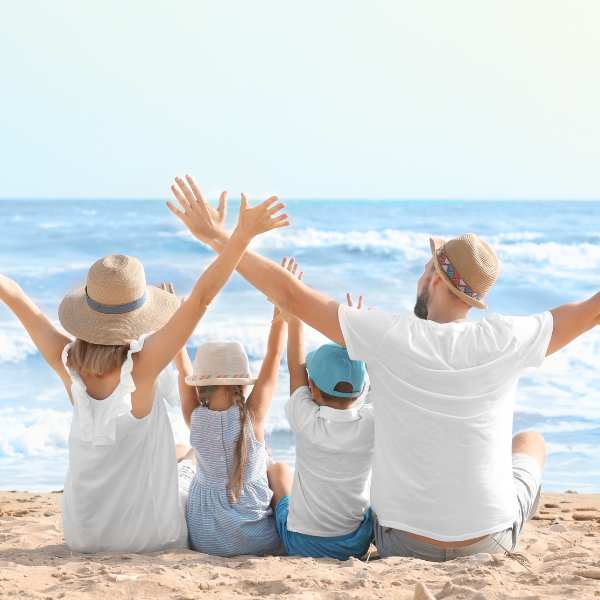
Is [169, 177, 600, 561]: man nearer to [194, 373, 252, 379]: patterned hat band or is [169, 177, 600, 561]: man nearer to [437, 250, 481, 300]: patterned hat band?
[437, 250, 481, 300]: patterned hat band

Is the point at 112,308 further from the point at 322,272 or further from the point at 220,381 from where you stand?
the point at 322,272

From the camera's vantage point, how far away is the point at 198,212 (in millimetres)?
3412

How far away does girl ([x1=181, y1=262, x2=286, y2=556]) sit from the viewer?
3707mm

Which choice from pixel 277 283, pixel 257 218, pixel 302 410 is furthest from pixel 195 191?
pixel 302 410

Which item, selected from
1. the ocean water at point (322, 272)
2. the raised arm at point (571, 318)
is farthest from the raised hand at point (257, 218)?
the ocean water at point (322, 272)

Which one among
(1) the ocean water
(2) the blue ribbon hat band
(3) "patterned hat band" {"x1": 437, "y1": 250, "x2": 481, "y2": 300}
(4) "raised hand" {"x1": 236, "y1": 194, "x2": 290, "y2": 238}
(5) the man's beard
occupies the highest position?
(4) "raised hand" {"x1": 236, "y1": 194, "x2": 290, "y2": 238}

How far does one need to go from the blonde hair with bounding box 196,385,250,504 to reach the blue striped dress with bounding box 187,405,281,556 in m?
0.02

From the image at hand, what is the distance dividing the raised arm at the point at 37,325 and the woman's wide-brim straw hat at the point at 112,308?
13cm

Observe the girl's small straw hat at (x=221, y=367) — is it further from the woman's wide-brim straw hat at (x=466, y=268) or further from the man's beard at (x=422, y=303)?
the woman's wide-brim straw hat at (x=466, y=268)

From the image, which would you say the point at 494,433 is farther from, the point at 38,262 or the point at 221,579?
the point at 38,262

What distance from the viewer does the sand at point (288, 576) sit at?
290 cm

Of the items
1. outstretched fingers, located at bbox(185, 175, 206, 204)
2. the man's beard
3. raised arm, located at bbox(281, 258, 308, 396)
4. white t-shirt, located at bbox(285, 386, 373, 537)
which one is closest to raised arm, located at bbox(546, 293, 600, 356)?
the man's beard

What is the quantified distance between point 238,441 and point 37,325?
872 millimetres

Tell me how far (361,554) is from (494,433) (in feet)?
2.42
